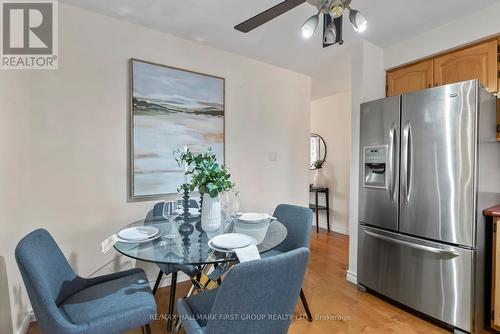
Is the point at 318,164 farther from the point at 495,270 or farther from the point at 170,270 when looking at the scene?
the point at 170,270

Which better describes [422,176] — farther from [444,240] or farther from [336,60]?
[336,60]

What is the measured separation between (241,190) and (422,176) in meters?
1.73

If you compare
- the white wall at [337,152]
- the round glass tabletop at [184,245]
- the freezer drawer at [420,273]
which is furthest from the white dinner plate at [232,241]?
the white wall at [337,152]

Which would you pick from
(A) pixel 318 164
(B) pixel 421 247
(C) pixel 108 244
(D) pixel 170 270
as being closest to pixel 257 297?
(C) pixel 108 244

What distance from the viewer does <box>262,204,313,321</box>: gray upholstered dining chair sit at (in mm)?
1967

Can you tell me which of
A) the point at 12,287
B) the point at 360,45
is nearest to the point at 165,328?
the point at 12,287

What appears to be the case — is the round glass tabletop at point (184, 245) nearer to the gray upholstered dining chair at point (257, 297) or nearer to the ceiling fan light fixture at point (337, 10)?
the gray upholstered dining chair at point (257, 297)

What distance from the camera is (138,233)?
1587 millimetres

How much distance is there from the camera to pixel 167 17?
2.17 meters

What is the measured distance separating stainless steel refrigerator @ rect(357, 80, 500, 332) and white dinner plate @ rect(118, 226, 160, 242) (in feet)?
6.06

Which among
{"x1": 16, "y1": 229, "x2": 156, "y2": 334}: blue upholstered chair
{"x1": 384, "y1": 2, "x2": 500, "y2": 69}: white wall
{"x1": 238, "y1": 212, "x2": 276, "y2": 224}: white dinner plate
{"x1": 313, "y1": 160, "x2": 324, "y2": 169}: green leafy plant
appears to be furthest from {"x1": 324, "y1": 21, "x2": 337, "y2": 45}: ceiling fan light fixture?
{"x1": 313, "y1": 160, "x2": 324, "y2": 169}: green leafy plant

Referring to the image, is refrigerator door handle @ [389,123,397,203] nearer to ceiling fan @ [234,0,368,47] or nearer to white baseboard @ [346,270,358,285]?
white baseboard @ [346,270,358,285]

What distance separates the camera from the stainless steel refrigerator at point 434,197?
176cm

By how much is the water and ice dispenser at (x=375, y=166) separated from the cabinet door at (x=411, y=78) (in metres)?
0.74
